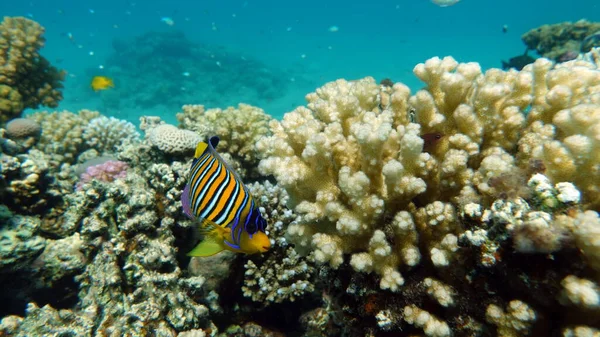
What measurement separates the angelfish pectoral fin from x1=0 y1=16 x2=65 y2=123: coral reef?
9308 millimetres

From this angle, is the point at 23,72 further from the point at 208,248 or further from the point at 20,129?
the point at 208,248

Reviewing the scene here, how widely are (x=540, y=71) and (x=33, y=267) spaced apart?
5.90m

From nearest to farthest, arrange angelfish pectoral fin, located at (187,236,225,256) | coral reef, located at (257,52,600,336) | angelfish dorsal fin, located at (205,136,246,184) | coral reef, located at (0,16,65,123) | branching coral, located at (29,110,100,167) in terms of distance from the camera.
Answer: coral reef, located at (257,52,600,336)
angelfish pectoral fin, located at (187,236,225,256)
angelfish dorsal fin, located at (205,136,246,184)
branching coral, located at (29,110,100,167)
coral reef, located at (0,16,65,123)

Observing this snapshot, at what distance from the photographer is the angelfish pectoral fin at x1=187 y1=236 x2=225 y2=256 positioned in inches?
78.2

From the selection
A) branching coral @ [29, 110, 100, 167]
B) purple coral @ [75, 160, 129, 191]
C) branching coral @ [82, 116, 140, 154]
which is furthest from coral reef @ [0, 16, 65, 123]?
purple coral @ [75, 160, 129, 191]

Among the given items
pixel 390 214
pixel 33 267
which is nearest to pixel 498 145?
pixel 390 214

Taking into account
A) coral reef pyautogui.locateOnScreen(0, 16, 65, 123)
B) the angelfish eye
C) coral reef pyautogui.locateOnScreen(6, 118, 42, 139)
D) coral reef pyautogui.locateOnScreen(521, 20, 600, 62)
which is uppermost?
coral reef pyautogui.locateOnScreen(521, 20, 600, 62)

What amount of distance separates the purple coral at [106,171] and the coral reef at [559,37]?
15483 mm

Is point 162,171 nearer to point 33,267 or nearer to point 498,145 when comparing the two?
point 33,267

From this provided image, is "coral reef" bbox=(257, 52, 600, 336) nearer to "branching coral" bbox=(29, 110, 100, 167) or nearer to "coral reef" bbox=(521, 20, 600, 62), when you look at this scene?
"branching coral" bbox=(29, 110, 100, 167)

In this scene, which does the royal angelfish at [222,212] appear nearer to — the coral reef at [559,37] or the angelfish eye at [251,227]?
the angelfish eye at [251,227]

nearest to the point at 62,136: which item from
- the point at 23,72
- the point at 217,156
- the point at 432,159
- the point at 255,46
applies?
the point at 23,72

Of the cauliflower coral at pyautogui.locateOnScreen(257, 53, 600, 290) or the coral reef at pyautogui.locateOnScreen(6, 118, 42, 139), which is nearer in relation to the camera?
the cauliflower coral at pyautogui.locateOnScreen(257, 53, 600, 290)

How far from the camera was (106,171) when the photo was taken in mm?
5879
